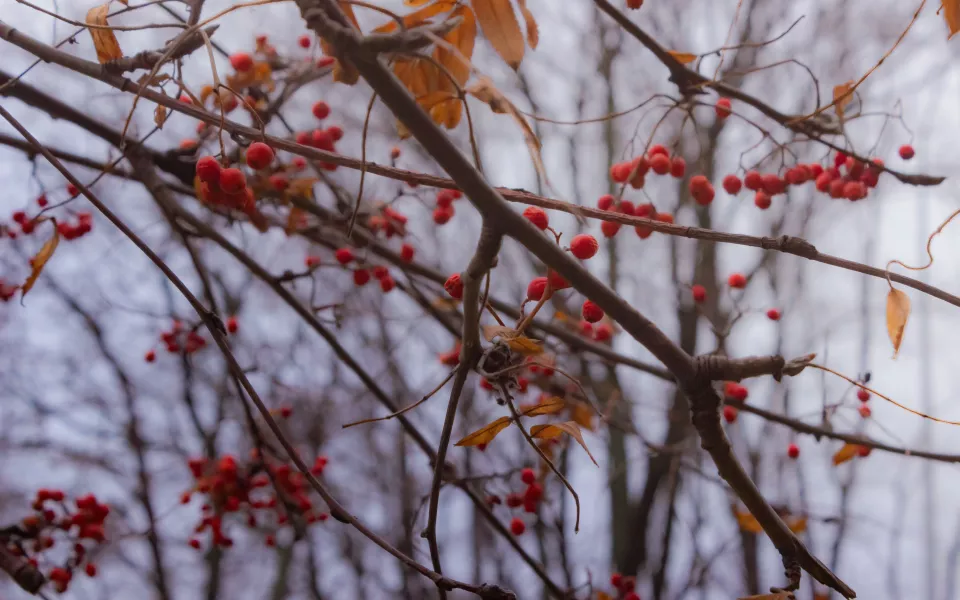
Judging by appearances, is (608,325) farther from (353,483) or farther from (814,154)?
(353,483)

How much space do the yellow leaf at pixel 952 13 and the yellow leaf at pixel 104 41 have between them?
0.78 meters

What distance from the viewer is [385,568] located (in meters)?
2.96

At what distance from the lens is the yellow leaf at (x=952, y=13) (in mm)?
576

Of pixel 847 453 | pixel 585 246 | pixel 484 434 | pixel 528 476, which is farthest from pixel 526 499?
pixel 585 246

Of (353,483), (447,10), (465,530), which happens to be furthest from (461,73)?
(353,483)

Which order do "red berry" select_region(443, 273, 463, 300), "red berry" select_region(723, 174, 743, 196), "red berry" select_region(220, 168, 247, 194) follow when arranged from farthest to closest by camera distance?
"red berry" select_region(723, 174, 743, 196)
"red berry" select_region(220, 168, 247, 194)
"red berry" select_region(443, 273, 463, 300)

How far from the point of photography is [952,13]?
58cm

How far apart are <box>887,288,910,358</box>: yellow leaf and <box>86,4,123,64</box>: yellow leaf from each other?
0.80 m

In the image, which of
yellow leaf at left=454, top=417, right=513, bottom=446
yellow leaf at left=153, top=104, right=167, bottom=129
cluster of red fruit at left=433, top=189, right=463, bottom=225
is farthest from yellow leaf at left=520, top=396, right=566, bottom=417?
cluster of red fruit at left=433, top=189, right=463, bottom=225

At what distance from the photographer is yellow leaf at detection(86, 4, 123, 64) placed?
675 millimetres

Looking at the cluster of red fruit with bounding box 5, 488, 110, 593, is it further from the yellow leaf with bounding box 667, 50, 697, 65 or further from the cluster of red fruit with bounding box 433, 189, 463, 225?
the yellow leaf with bounding box 667, 50, 697, 65

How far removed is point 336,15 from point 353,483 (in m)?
3.02

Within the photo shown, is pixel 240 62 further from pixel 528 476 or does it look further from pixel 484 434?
pixel 528 476

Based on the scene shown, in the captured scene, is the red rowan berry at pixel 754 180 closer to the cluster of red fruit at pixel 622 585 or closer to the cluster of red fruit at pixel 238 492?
the cluster of red fruit at pixel 622 585
